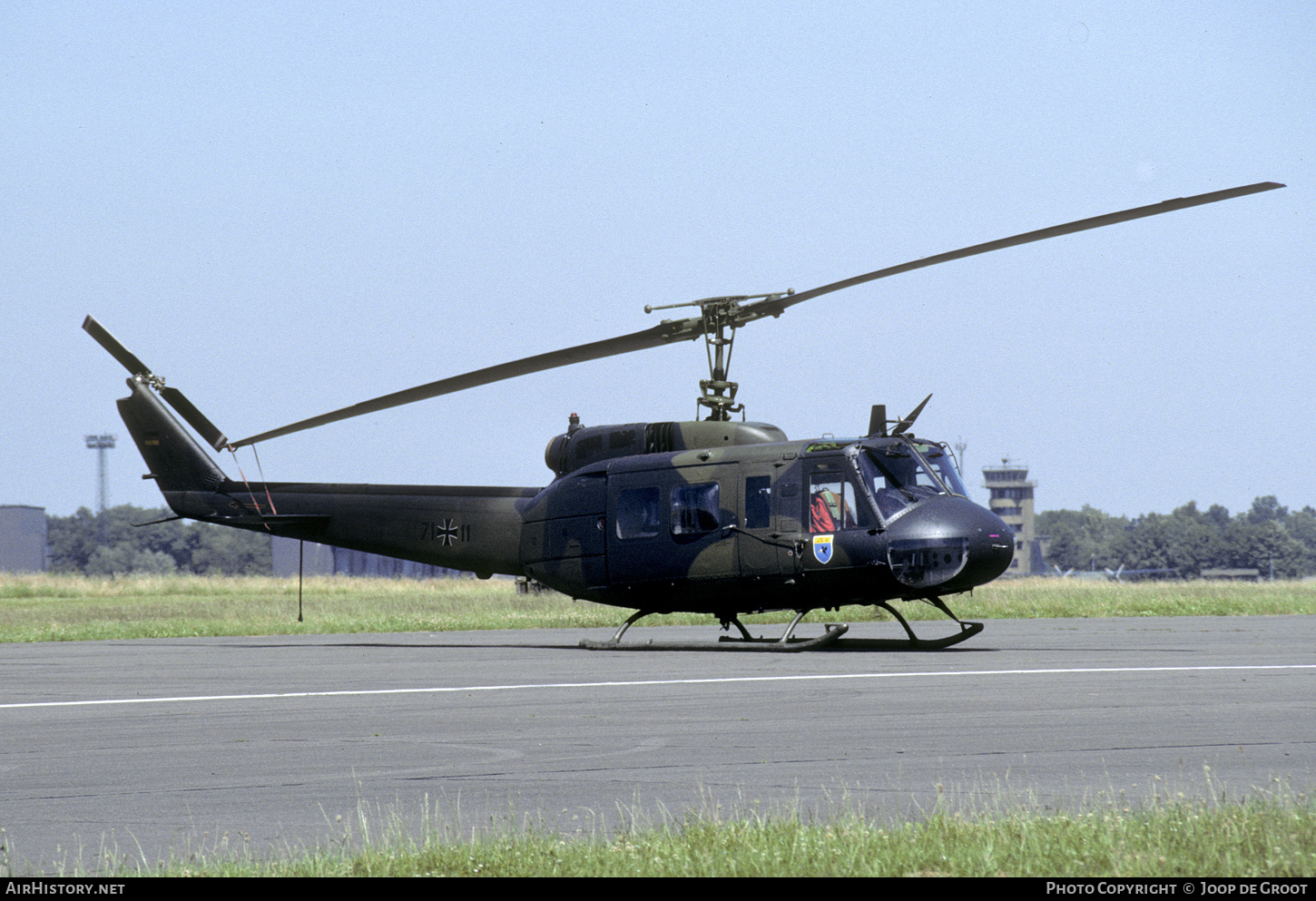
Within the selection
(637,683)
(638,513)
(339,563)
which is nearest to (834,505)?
(638,513)

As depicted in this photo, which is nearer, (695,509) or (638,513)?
(695,509)

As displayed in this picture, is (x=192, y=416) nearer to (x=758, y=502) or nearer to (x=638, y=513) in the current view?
(x=638, y=513)

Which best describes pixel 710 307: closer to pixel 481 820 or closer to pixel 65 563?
pixel 481 820

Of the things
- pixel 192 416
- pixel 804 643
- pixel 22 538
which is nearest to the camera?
pixel 804 643

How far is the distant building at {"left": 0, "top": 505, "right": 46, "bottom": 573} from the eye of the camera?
500ft

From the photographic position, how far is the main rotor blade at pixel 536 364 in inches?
753

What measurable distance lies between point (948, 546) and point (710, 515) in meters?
3.68

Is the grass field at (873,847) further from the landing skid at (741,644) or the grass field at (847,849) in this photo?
the landing skid at (741,644)

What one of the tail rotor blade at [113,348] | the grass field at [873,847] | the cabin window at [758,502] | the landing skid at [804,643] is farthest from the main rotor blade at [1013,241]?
the tail rotor blade at [113,348]

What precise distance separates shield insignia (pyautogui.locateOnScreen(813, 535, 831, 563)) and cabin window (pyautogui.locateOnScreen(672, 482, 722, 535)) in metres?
1.62

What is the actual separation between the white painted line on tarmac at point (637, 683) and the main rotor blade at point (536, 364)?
586 centimetres

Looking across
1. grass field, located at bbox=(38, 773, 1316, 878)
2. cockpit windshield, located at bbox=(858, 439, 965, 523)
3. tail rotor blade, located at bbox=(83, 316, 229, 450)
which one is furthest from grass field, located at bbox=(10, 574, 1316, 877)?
tail rotor blade, located at bbox=(83, 316, 229, 450)

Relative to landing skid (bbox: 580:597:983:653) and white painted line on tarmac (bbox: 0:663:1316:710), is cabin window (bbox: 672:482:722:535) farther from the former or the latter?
white painted line on tarmac (bbox: 0:663:1316:710)

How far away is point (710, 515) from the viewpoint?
19.9 meters
